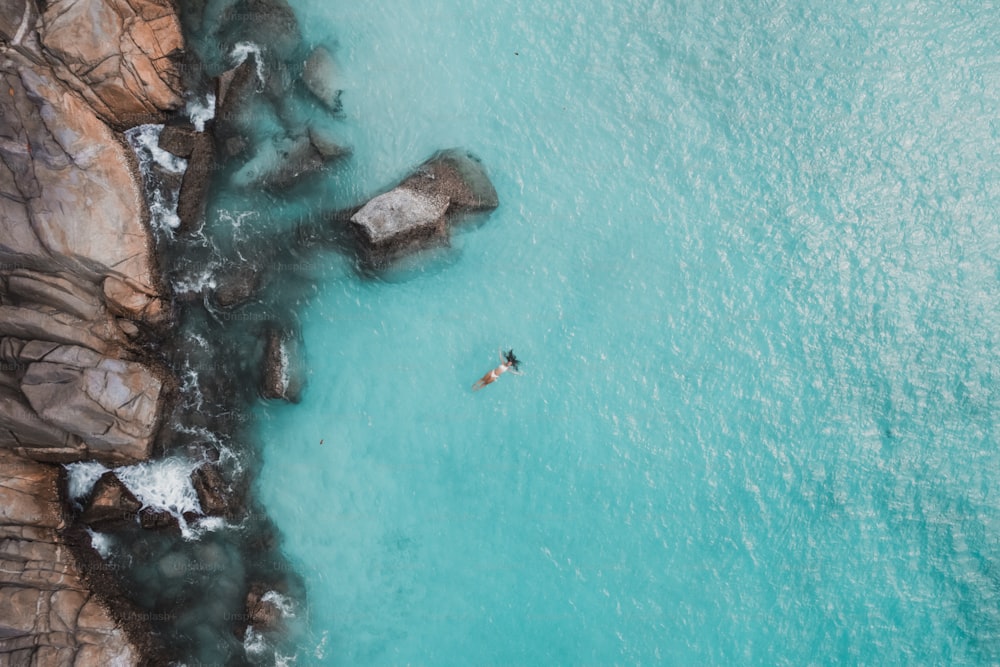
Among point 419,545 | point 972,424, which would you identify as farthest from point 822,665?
point 419,545

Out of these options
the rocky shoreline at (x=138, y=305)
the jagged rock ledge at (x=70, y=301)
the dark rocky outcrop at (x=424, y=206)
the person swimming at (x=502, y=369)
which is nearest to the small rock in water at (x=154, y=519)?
the rocky shoreline at (x=138, y=305)

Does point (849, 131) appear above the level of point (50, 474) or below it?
above

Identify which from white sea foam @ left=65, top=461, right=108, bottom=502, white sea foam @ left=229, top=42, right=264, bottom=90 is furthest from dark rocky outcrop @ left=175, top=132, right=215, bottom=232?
white sea foam @ left=65, top=461, right=108, bottom=502

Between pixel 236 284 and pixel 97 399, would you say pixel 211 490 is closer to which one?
pixel 97 399

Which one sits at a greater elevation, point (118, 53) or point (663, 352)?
point (663, 352)

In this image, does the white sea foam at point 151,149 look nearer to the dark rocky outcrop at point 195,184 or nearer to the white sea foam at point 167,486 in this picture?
the dark rocky outcrop at point 195,184

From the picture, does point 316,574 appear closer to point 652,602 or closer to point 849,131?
point 652,602

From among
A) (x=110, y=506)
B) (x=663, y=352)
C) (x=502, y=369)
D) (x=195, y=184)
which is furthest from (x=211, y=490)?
(x=663, y=352)
